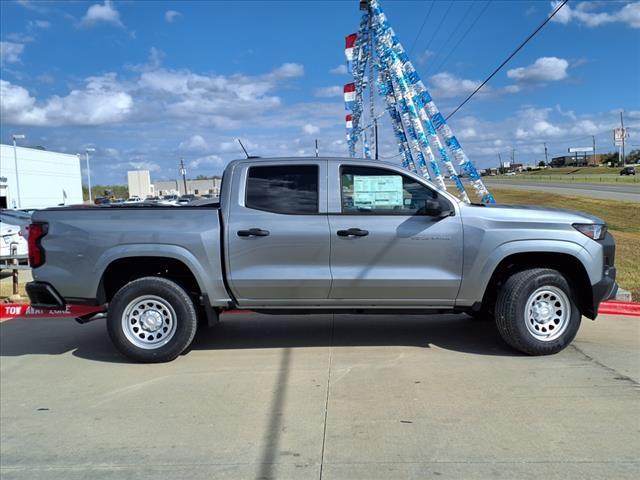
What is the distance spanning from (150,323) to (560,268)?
4098 mm

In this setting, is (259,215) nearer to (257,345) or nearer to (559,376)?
(257,345)

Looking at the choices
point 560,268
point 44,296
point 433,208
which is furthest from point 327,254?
point 44,296

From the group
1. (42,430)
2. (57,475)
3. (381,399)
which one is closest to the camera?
(57,475)

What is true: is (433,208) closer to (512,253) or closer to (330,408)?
(512,253)

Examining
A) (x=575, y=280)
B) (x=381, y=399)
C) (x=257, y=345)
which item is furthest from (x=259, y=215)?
(x=575, y=280)

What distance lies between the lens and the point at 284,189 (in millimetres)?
5574

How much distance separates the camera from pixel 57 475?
3.53 m

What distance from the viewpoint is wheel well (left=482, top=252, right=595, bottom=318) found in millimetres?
5441

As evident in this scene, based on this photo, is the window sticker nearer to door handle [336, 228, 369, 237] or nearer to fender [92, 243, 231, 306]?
door handle [336, 228, 369, 237]

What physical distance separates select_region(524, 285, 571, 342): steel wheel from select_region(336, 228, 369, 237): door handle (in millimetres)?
1758

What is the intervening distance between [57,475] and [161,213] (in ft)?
8.52

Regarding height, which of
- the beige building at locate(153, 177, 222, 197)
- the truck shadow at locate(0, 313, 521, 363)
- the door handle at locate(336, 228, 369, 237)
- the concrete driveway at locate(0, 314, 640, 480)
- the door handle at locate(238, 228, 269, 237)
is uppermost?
the beige building at locate(153, 177, 222, 197)

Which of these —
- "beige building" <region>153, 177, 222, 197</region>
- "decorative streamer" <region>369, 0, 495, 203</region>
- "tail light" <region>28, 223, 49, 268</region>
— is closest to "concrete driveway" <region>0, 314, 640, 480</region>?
"tail light" <region>28, 223, 49, 268</region>

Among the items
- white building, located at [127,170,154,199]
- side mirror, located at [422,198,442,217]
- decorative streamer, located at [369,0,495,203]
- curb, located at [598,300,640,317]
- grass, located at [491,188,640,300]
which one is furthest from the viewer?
white building, located at [127,170,154,199]
